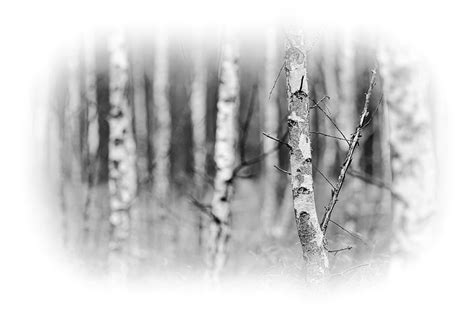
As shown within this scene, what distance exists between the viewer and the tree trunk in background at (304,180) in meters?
4.53

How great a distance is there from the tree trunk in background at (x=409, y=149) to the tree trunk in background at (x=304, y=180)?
0.92m

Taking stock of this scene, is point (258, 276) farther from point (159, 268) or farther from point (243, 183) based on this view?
point (243, 183)

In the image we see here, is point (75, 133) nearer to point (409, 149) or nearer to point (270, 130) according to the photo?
point (270, 130)

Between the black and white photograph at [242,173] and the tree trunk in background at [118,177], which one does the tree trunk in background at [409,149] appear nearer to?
the black and white photograph at [242,173]

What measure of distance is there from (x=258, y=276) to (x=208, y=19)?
909 centimetres

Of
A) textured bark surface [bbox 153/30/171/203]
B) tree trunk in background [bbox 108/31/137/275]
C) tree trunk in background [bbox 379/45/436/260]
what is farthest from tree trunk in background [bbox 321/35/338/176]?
tree trunk in background [bbox 379/45/436/260]

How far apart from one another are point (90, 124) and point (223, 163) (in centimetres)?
1148

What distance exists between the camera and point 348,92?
14.3 metres

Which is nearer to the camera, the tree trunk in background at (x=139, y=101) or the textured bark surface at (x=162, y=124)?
the textured bark surface at (x=162, y=124)

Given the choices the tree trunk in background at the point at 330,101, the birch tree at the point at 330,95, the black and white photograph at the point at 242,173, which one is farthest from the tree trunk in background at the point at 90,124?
the birch tree at the point at 330,95

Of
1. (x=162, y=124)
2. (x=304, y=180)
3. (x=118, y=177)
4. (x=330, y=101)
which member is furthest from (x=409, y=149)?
(x=162, y=124)

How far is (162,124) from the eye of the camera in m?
16.9

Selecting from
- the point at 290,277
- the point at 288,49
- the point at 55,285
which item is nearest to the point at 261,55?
the point at 55,285

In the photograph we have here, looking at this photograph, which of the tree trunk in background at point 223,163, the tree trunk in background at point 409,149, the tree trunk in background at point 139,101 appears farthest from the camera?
the tree trunk in background at point 139,101
